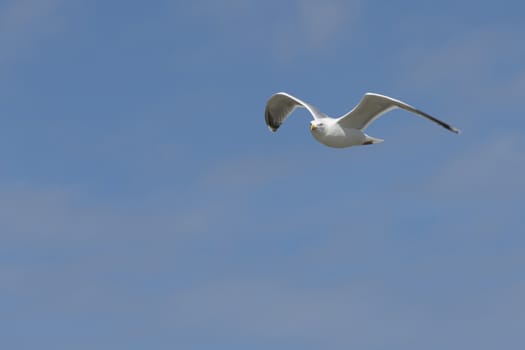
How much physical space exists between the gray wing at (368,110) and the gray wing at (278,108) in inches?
239

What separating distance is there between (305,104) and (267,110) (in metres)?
3.49

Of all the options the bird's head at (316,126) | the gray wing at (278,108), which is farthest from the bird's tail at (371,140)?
the gray wing at (278,108)

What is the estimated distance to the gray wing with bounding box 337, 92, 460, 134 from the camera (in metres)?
33.9

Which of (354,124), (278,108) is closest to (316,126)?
(354,124)

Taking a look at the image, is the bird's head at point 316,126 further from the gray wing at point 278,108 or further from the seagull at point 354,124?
the gray wing at point 278,108

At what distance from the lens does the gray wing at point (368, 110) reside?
1334 inches

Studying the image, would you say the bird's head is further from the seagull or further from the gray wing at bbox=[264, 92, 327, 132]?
the gray wing at bbox=[264, 92, 327, 132]

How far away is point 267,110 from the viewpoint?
139ft

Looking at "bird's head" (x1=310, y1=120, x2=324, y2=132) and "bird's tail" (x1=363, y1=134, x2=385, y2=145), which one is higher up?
"bird's head" (x1=310, y1=120, x2=324, y2=132)

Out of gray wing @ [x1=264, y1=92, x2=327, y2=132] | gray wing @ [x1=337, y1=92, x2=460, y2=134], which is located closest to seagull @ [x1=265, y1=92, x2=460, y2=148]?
gray wing @ [x1=337, y1=92, x2=460, y2=134]

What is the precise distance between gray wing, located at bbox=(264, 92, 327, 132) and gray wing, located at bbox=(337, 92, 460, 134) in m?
6.08

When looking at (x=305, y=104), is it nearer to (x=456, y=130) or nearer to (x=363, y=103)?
(x=363, y=103)

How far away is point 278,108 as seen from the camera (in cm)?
4241

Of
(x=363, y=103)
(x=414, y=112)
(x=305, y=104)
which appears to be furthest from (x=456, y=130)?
(x=305, y=104)
